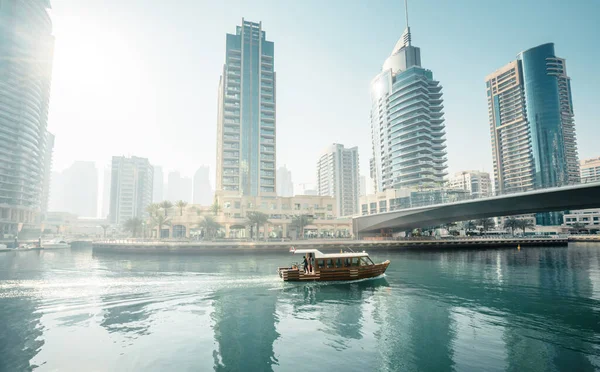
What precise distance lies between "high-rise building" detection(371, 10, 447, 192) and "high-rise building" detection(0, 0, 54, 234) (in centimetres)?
17803

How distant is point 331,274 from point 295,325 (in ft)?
49.1

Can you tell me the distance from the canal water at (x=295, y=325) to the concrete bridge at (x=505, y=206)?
17208 millimetres

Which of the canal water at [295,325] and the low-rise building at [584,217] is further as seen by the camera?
the low-rise building at [584,217]

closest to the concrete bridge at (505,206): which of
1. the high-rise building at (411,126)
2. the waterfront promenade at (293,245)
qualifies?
the waterfront promenade at (293,245)

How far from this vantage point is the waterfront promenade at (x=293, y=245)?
68375mm

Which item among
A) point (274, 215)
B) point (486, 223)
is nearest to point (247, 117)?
point (274, 215)

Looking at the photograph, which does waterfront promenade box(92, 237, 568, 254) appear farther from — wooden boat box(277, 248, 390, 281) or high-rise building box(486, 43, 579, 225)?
high-rise building box(486, 43, 579, 225)

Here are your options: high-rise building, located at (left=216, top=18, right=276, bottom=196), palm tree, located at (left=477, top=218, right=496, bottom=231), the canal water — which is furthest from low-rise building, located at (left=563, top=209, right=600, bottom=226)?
the canal water

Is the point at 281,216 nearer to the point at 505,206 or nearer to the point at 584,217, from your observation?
the point at 505,206

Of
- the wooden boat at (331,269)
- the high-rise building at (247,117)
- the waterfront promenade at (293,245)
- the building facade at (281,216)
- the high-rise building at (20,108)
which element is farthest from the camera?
the high-rise building at (20,108)

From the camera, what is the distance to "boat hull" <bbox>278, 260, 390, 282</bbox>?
109 feet

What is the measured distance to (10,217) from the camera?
138 metres

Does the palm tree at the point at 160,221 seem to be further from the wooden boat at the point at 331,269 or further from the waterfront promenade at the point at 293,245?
the wooden boat at the point at 331,269

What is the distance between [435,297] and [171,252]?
55.7 metres
